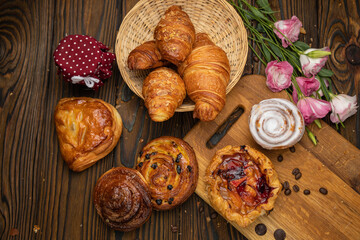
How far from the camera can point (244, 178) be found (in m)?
2.47

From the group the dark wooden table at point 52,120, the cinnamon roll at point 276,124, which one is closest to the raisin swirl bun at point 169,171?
the dark wooden table at point 52,120

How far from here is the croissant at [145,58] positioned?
243 cm

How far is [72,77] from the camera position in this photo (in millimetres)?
2465

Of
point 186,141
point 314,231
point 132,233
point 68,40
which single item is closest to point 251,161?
point 186,141

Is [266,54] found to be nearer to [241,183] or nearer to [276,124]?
[276,124]

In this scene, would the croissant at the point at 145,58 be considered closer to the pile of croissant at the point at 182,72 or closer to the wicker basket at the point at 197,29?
the pile of croissant at the point at 182,72

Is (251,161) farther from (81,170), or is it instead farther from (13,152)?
(13,152)

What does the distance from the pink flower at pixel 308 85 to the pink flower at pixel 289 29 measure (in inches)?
12.6

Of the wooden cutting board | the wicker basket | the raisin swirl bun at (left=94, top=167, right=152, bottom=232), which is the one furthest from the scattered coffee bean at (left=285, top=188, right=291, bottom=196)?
the raisin swirl bun at (left=94, top=167, right=152, bottom=232)

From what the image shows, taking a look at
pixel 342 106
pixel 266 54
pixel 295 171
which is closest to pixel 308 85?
pixel 342 106

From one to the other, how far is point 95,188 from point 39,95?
0.93 meters

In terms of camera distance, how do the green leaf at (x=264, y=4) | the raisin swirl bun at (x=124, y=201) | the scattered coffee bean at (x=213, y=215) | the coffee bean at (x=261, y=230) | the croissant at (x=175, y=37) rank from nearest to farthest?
the croissant at (x=175, y=37) < the raisin swirl bun at (x=124, y=201) < the coffee bean at (x=261, y=230) < the scattered coffee bean at (x=213, y=215) < the green leaf at (x=264, y=4)

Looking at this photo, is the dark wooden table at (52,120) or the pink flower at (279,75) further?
the dark wooden table at (52,120)

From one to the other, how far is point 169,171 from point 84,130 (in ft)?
2.35
